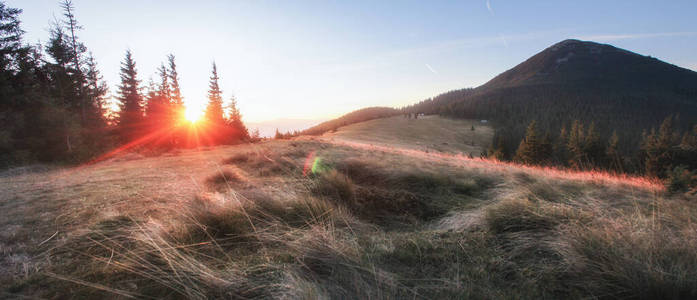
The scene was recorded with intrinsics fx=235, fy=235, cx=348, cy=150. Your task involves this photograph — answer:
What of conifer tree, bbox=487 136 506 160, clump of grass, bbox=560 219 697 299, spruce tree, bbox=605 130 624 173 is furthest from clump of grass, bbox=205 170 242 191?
conifer tree, bbox=487 136 506 160

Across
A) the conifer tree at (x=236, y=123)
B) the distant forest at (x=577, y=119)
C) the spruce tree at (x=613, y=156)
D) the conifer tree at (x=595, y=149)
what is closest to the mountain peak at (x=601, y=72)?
the distant forest at (x=577, y=119)

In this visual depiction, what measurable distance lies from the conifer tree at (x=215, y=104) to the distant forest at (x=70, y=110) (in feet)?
1.65

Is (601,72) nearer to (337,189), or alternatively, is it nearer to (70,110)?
(337,189)

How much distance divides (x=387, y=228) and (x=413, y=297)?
1014 mm

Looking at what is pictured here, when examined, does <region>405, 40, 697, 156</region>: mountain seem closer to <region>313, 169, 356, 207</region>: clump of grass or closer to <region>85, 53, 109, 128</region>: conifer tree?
<region>313, 169, 356, 207</region>: clump of grass

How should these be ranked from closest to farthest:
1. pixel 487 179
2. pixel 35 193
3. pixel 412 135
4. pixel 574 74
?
pixel 35 193
pixel 487 179
pixel 412 135
pixel 574 74

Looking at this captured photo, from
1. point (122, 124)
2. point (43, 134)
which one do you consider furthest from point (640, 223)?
point (122, 124)

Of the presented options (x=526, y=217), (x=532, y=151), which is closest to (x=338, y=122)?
(x=532, y=151)

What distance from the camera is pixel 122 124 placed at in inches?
836

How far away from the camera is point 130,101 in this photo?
22.1 metres

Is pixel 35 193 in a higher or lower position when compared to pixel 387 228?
higher

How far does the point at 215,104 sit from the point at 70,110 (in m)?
11.4

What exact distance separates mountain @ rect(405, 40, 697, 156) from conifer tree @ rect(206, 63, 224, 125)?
52111 millimetres

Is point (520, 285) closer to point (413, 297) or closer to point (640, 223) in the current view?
point (413, 297)
